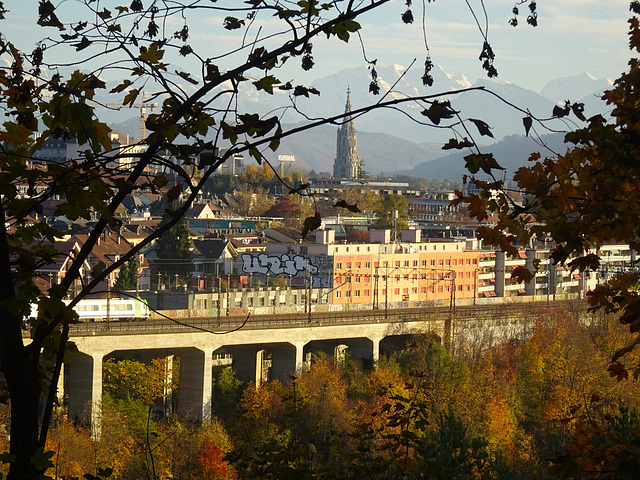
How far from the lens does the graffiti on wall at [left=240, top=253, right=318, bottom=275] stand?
2672 inches

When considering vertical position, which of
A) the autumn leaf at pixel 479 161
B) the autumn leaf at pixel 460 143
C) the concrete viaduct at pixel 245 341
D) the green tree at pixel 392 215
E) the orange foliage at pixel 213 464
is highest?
the green tree at pixel 392 215

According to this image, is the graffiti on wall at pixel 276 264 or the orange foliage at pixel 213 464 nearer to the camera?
the orange foliage at pixel 213 464

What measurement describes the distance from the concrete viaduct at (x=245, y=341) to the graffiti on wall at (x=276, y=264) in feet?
28.5

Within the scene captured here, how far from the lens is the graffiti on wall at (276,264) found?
67.9 meters

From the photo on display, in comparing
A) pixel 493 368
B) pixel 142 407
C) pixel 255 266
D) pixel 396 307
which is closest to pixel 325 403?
pixel 142 407

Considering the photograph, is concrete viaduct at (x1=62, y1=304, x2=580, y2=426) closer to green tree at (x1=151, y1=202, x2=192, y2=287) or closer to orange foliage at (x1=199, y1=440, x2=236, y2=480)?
orange foliage at (x1=199, y1=440, x2=236, y2=480)

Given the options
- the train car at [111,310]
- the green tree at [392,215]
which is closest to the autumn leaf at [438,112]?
the train car at [111,310]

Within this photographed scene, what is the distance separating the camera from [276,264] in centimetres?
6944

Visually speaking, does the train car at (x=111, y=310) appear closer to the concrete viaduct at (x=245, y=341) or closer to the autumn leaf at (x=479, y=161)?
the concrete viaduct at (x=245, y=341)

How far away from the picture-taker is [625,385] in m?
46.6

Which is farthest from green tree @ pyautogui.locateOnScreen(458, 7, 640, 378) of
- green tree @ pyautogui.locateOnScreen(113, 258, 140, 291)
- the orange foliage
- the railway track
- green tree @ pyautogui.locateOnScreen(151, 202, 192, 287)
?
green tree @ pyautogui.locateOnScreen(151, 202, 192, 287)

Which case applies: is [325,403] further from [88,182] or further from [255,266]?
[88,182]

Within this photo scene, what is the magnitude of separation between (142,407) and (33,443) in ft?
130

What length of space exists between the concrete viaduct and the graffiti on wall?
28.5 feet
